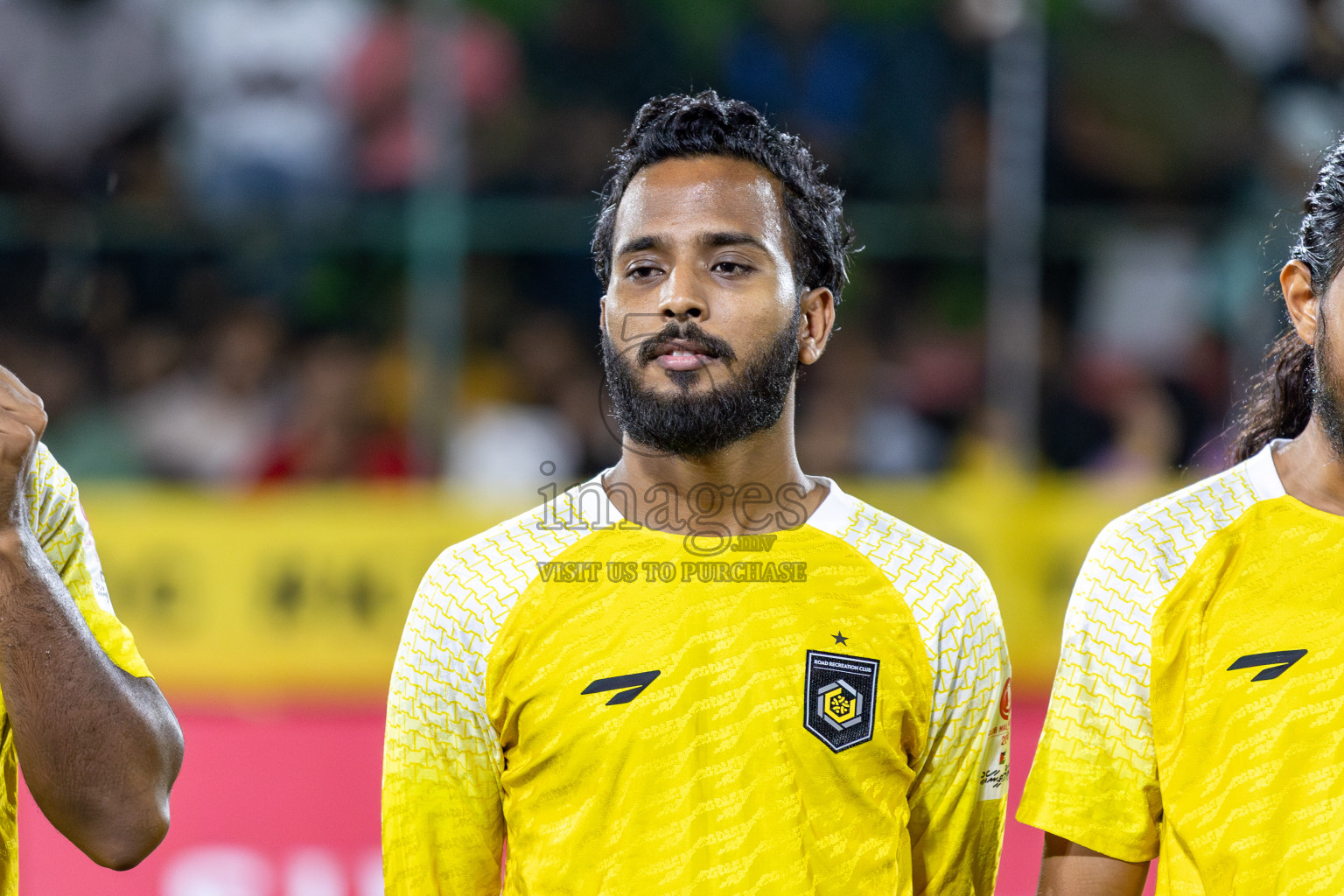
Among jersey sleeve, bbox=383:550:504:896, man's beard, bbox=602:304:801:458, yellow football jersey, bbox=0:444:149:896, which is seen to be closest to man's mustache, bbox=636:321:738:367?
man's beard, bbox=602:304:801:458

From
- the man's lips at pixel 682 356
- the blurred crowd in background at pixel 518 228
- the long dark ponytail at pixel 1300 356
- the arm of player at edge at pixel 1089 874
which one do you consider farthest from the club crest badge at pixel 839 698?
the blurred crowd in background at pixel 518 228

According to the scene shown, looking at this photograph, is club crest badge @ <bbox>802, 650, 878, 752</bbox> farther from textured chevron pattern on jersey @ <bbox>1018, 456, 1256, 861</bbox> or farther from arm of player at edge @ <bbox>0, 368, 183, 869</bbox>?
arm of player at edge @ <bbox>0, 368, 183, 869</bbox>

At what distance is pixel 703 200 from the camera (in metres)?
2.81

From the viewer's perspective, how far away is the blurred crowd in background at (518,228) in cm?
800

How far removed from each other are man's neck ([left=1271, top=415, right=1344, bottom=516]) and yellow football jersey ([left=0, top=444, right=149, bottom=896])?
6.57 ft

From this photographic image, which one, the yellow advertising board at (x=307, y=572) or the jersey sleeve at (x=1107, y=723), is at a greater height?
Result: the yellow advertising board at (x=307, y=572)

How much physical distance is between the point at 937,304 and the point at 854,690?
613 cm

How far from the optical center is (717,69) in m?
8.56

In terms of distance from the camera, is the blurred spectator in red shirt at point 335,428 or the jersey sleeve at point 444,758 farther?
the blurred spectator in red shirt at point 335,428

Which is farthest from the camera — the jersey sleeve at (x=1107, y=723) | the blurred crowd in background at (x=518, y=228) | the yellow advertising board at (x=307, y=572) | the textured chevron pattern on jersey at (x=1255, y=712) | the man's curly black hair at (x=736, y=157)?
the blurred crowd in background at (x=518, y=228)

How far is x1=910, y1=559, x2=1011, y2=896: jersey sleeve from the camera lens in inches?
107

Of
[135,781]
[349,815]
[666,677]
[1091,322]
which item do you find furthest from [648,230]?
[1091,322]

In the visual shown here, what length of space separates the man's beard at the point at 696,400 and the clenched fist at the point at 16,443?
97 centimetres

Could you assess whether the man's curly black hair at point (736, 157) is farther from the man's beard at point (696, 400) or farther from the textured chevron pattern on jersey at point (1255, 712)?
the textured chevron pattern on jersey at point (1255, 712)
